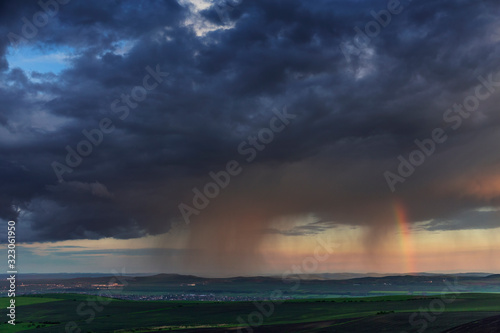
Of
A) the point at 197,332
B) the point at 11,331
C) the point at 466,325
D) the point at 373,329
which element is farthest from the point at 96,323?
the point at 466,325

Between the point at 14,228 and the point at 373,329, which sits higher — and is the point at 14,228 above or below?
above

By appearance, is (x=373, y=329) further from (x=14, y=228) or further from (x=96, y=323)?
(x=96, y=323)

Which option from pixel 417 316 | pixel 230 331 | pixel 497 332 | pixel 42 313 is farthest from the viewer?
pixel 42 313

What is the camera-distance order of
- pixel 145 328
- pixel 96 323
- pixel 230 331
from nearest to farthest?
pixel 230 331 → pixel 145 328 → pixel 96 323

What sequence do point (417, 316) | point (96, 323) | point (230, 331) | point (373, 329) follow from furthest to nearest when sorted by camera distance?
point (96, 323)
point (417, 316)
point (230, 331)
point (373, 329)

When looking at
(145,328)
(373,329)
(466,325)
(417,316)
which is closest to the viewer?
(466,325)

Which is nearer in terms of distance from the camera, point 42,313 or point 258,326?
point 258,326

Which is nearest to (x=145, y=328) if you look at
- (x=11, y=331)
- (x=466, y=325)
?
(x=11, y=331)

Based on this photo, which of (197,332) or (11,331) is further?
(11,331)

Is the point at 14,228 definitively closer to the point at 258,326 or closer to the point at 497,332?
the point at 258,326
